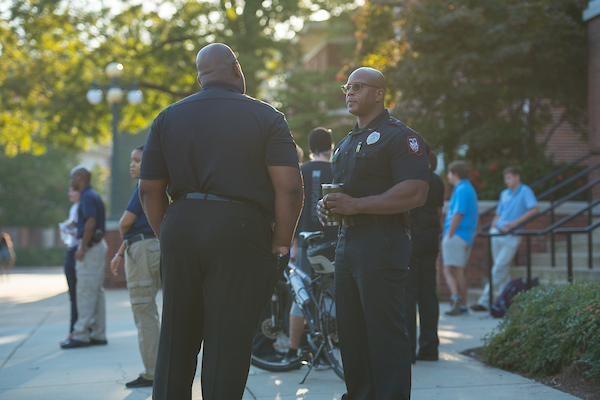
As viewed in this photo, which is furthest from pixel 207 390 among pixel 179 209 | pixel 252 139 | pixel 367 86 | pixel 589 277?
pixel 589 277

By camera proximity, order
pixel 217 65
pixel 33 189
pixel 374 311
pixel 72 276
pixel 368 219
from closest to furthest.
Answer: pixel 217 65 → pixel 374 311 → pixel 368 219 → pixel 72 276 → pixel 33 189

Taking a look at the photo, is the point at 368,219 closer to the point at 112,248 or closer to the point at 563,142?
the point at 112,248

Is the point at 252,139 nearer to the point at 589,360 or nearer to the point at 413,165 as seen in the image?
the point at 413,165

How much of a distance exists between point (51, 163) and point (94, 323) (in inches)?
1717

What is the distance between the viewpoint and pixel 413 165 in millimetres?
3680

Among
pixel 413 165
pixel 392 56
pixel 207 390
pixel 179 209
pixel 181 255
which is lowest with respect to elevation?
pixel 207 390

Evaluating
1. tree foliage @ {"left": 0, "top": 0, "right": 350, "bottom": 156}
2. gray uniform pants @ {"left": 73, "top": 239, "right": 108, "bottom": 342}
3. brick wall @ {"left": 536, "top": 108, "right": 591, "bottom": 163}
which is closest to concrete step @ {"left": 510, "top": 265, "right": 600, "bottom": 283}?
gray uniform pants @ {"left": 73, "top": 239, "right": 108, "bottom": 342}

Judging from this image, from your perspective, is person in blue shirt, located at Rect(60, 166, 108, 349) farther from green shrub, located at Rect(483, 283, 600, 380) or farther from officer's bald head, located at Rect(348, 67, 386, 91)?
officer's bald head, located at Rect(348, 67, 386, 91)

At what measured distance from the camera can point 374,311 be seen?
3.62 m

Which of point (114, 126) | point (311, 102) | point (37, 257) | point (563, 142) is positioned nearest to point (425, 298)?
point (563, 142)

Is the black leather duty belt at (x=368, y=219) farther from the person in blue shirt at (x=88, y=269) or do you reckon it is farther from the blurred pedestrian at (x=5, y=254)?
the blurred pedestrian at (x=5, y=254)

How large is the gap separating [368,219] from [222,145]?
1.07 m

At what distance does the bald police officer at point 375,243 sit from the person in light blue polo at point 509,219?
6068 millimetres

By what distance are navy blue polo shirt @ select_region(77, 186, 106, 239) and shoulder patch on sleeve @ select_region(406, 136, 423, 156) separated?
4761 mm
